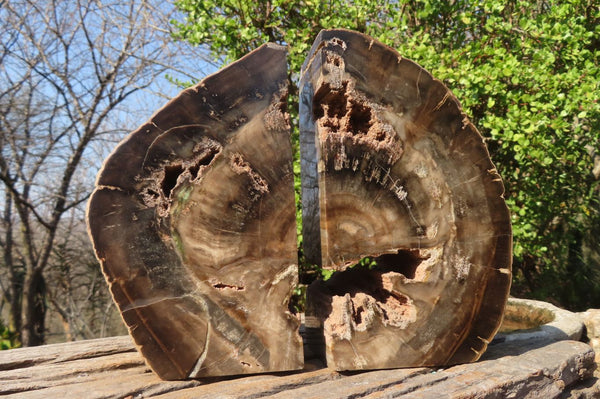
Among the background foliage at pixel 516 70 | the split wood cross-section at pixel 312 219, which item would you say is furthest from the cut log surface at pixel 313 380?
the background foliage at pixel 516 70

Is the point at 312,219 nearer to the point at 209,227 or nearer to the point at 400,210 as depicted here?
the point at 400,210

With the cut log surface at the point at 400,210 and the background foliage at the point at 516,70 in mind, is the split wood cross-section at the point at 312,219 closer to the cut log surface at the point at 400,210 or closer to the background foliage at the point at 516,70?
the cut log surface at the point at 400,210

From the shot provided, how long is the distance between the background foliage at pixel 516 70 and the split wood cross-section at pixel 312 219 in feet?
4.72

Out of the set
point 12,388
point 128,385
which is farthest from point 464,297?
point 12,388

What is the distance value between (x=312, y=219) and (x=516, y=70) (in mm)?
1966

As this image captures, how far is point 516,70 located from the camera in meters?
3.04

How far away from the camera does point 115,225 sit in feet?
5.28

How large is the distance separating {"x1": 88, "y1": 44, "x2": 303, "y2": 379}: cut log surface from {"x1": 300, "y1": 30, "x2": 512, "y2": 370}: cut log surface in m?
0.17

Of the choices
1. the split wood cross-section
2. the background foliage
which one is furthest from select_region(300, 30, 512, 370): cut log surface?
the background foliage

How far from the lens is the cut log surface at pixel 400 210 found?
5.82 feet

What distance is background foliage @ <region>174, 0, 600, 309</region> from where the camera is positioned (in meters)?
3.09

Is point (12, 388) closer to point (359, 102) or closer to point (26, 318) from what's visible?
point (359, 102)

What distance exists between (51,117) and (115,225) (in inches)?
211

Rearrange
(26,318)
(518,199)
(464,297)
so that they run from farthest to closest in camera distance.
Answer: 1. (26,318)
2. (518,199)
3. (464,297)
